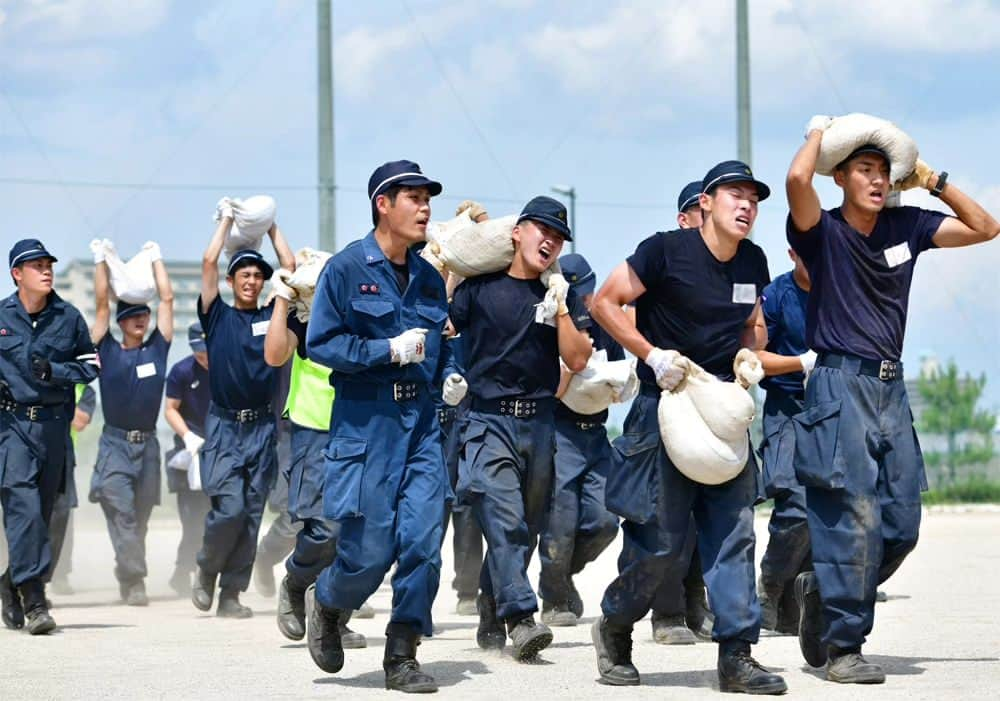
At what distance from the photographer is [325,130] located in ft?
70.7

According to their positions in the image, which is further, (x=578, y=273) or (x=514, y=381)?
(x=578, y=273)

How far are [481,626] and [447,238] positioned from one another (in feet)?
6.50

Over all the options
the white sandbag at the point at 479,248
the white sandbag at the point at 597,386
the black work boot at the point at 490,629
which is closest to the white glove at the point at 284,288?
the white sandbag at the point at 479,248

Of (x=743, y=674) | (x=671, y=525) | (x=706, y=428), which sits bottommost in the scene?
(x=743, y=674)

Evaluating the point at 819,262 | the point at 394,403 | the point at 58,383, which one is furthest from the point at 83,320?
the point at 819,262

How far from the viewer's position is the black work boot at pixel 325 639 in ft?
29.5

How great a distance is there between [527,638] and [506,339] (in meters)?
1.53

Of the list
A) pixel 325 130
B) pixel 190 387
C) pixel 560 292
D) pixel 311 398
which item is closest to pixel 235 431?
pixel 311 398

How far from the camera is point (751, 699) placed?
8.12 metres

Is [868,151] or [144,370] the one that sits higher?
[868,151]

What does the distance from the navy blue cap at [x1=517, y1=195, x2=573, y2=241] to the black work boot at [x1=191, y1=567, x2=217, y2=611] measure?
441 centimetres

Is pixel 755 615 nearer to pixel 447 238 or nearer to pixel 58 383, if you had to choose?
pixel 447 238

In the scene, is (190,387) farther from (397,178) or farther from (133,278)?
(397,178)

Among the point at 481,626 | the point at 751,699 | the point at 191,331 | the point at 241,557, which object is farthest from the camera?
the point at 191,331
